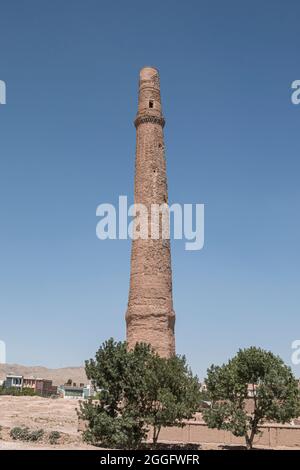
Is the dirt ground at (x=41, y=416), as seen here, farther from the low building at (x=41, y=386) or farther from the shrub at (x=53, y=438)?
the low building at (x=41, y=386)

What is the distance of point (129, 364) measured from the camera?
26.6 meters

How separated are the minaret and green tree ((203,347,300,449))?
10076 mm

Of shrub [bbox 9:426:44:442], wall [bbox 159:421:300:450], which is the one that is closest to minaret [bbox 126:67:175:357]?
wall [bbox 159:421:300:450]

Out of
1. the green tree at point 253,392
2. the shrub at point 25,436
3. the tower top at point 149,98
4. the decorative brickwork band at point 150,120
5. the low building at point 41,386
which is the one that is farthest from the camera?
the low building at point 41,386

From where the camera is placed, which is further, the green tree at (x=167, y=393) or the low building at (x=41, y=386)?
the low building at (x=41, y=386)

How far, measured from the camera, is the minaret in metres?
39.2

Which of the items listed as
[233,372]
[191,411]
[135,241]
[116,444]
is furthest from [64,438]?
[135,241]

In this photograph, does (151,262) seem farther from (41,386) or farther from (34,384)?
(34,384)

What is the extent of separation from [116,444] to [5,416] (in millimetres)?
24995

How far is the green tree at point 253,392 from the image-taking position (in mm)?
27391

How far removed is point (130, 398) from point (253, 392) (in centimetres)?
667

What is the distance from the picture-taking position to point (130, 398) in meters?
26.5

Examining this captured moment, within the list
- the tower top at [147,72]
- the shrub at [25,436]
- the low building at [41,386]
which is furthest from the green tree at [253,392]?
the low building at [41,386]

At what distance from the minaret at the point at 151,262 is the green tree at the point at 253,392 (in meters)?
10.1
